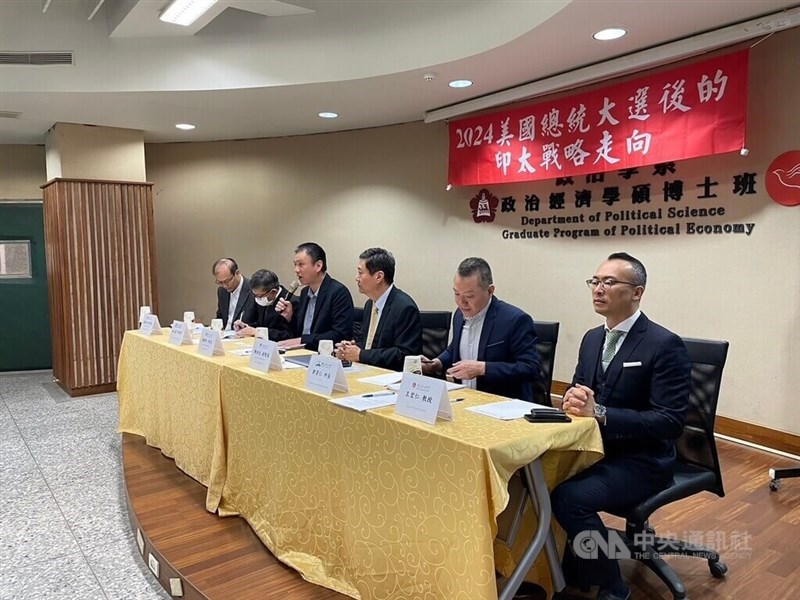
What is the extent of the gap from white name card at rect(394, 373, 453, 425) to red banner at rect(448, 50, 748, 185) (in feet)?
9.10

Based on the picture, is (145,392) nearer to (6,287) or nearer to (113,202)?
(113,202)

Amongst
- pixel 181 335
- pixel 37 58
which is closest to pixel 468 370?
pixel 181 335

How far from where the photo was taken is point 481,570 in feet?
4.96

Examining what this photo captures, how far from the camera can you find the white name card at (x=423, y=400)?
175 cm

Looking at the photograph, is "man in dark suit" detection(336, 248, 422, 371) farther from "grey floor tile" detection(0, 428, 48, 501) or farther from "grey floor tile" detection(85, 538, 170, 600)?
"grey floor tile" detection(0, 428, 48, 501)

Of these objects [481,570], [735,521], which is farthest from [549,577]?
[735,521]

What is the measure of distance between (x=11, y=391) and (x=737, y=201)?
6439 millimetres

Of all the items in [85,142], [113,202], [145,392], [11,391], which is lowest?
[11,391]

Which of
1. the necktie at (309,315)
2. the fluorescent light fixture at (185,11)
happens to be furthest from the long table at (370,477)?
the fluorescent light fixture at (185,11)

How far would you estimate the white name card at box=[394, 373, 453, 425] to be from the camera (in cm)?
175

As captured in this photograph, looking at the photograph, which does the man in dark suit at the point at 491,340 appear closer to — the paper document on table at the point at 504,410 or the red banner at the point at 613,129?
the paper document on table at the point at 504,410

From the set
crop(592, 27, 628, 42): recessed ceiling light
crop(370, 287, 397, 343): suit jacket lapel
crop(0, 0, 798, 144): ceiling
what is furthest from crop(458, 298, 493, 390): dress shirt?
crop(592, 27, 628, 42): recessed ceiling light

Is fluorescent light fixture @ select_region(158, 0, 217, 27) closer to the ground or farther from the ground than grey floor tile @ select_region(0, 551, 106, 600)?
farther from the ground

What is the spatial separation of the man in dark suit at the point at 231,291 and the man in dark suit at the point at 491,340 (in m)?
2.08
